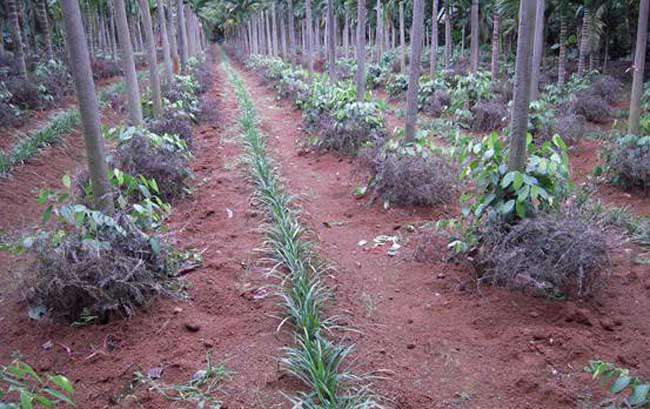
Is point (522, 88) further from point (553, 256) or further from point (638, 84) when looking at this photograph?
point (638, 84)

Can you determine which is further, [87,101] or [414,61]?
[414,61]

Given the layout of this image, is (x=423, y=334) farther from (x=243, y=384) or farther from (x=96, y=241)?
(x=96, y=241)

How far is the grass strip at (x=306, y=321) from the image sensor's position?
3.00 m

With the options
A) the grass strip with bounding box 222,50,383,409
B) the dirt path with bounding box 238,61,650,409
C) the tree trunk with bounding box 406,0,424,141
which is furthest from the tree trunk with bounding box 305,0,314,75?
the dirt path with bounding box 238,61,650,409

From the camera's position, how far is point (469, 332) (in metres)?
3.71

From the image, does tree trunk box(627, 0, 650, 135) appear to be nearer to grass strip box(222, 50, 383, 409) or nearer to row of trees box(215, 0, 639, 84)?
row of trees box(215, 0, 639, 84)

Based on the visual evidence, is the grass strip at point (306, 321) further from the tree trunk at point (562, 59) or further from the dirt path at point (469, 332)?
the tree trunk at point (562, 59)

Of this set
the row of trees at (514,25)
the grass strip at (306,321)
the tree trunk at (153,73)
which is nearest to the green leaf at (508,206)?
the grass strip at (306,321)

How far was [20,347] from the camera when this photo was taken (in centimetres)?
359

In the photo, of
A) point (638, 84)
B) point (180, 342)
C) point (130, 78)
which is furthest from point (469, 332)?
point (130, 78)

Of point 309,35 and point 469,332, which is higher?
point 309,35

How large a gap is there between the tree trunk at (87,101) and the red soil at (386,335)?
3.30 feet

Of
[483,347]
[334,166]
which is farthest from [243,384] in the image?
[334,166]

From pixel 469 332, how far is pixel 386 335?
0.58 m
